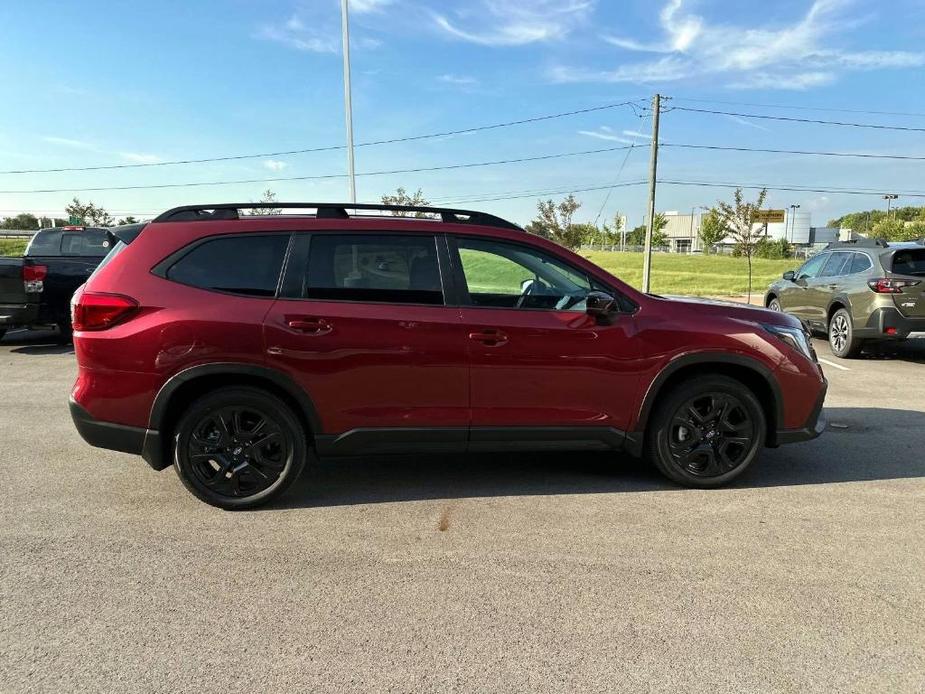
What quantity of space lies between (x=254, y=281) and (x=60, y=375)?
5480 mm

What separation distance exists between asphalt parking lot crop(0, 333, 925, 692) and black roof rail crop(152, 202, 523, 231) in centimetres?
174

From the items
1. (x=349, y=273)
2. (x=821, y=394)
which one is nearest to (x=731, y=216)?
(x=821, y=394)

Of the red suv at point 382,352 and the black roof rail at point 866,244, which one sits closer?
the red suv at point 382,352

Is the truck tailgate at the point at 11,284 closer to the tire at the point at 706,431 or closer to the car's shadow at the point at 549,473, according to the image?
the car's shadow at the point at 549,473

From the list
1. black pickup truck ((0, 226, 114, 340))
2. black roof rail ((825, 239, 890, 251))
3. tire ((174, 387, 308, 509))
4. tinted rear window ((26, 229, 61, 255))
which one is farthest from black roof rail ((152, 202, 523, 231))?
tinted rear window ((26, 229, 61, 255))

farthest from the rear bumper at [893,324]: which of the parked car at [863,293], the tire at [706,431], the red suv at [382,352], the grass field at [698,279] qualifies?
the grass field at [698,279]

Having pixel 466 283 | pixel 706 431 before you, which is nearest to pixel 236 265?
pixel 466 283

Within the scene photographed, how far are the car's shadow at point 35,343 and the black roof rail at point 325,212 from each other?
6.77 m

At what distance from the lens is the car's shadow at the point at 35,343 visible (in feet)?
31.2

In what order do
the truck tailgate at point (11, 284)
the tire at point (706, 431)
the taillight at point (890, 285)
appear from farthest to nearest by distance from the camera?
the truck tailgate at point (11, 284), the taillight at point (890, 285), the tire at point (706, 431)

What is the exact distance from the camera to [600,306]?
379cm

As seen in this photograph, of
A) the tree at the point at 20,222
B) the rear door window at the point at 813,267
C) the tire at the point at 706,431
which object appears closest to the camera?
the tire at the point at 706,431

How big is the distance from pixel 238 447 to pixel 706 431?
9.69ft

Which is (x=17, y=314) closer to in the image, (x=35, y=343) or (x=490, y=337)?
(x=35, y=343)
